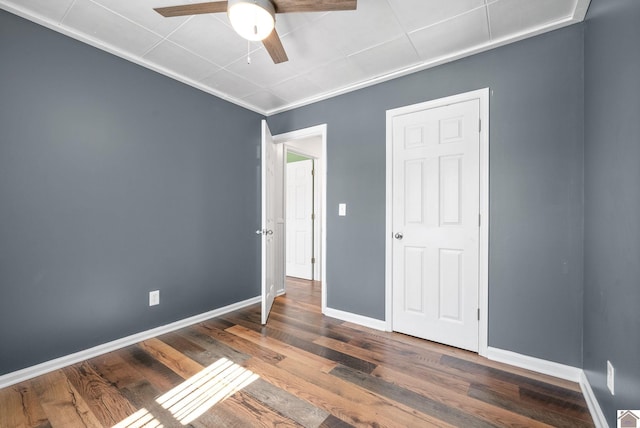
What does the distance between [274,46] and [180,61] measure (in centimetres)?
118

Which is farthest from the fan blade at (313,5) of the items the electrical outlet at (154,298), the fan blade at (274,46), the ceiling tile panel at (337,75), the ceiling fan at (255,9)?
the electrical outlet at (154,298)

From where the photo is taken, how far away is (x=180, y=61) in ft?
8.31

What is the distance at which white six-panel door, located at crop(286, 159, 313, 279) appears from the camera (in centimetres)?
501

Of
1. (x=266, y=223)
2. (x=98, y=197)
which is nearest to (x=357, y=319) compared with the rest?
(x=266, y=223)

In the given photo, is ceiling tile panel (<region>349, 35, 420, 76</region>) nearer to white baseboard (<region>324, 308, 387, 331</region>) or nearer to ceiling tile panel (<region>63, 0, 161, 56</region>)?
ceiling tile panel (<region>63, 0, 161, 56</region>)

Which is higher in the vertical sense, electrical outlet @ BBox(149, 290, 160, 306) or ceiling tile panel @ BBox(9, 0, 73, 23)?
ceiling tile panel @ BBox(9, 0, 73, 23)

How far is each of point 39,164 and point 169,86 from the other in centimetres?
129

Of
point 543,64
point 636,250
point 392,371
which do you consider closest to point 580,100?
point 543,64

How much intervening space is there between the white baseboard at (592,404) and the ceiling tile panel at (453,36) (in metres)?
2.48

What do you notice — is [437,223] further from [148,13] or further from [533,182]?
[148,13]

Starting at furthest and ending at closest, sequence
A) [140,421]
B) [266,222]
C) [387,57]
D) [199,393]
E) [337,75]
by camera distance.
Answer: [266,222]
[337,75]
[387,57]
[199,393]
[140,421]

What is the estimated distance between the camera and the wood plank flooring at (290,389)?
5.09 feet

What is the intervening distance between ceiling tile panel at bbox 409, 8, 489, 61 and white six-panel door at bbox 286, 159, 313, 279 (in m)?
2.94

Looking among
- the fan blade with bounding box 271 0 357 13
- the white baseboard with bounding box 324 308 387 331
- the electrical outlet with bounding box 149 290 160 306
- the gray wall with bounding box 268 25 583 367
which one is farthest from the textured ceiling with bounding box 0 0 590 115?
the white baseboard with bounding box 324 308 387 331
